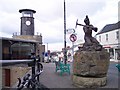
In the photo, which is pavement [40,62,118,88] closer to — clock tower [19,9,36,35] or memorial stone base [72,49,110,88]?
memorial stone base [72,49,110,88]

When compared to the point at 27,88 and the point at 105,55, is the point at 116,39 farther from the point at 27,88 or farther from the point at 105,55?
the point at 27,88

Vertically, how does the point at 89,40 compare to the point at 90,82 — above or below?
above

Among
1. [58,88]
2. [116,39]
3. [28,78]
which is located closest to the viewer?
[28,78]

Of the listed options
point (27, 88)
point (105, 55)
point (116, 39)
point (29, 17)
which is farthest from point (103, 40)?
point (27, 88)

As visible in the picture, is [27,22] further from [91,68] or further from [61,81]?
[91,68]

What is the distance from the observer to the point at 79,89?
11.4 meters

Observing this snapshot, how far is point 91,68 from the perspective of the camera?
1172cm

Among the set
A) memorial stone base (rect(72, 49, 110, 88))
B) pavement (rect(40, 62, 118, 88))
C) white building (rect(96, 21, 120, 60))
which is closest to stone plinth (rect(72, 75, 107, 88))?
memorial stone base (rect(72, 49, 110, 88))

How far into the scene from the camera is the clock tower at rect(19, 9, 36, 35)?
165 ft

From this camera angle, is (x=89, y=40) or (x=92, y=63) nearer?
(x=92, y=63)

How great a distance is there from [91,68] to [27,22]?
39.7m

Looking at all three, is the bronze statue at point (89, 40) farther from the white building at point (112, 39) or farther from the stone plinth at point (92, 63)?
the white building at point (112, 39)

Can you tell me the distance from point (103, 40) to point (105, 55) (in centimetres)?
4012

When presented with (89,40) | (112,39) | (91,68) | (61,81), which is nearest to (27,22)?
(112,39)
